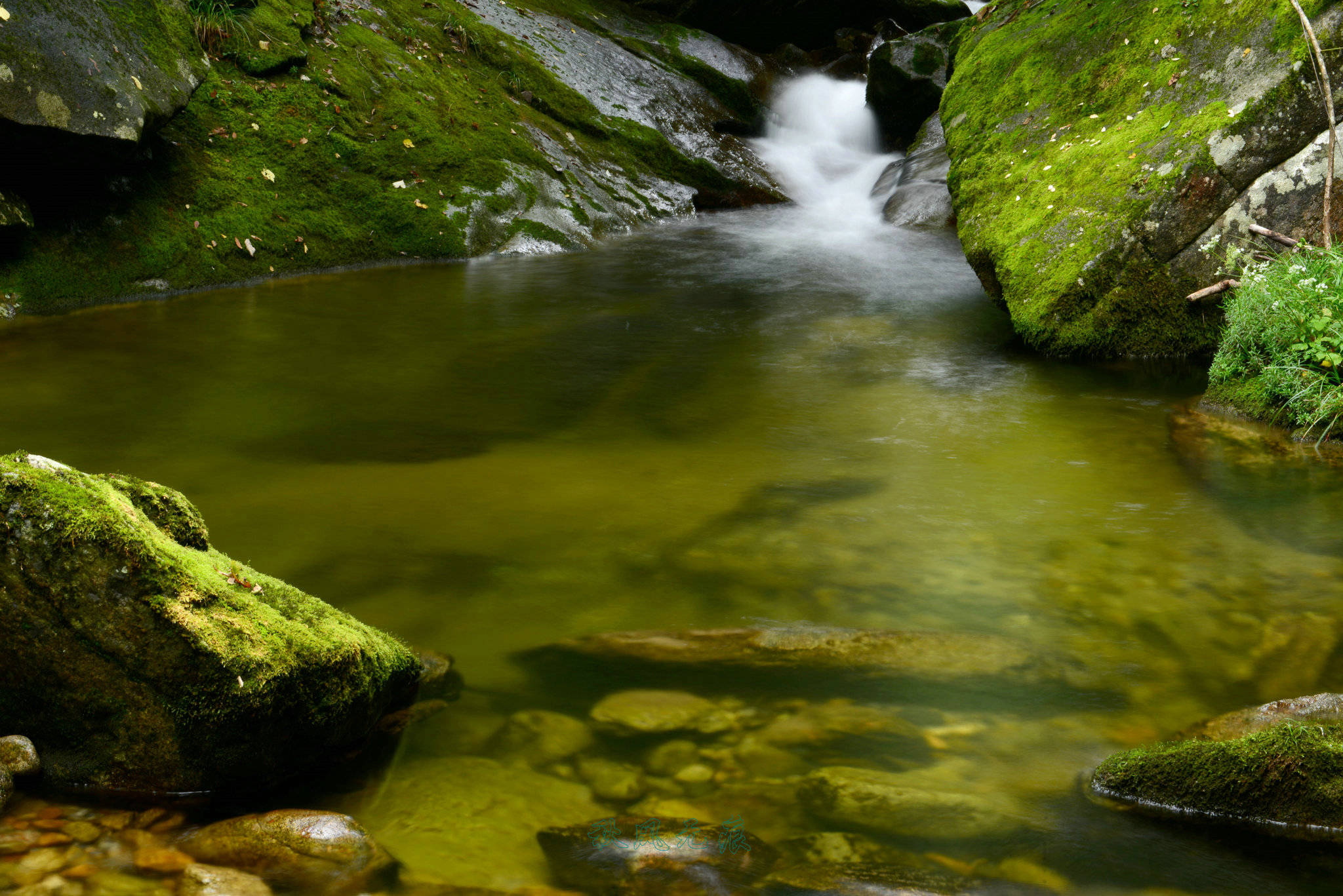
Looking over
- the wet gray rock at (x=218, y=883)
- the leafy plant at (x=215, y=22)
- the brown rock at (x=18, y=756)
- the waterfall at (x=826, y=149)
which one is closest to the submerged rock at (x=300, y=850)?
the wet gray rock at (x=218, y=883)

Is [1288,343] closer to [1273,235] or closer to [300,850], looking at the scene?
[1273,235]

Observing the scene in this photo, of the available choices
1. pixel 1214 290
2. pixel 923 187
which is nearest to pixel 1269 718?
pixel 1214 290

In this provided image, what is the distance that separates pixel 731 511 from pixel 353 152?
943 centimetres

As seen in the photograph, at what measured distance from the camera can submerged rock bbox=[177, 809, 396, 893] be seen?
8.60 ft

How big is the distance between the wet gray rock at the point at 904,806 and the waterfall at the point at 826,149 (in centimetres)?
1420

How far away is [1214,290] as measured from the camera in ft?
25.1

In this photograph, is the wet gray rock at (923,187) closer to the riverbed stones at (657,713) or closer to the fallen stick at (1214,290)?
the fallen stick at (1214,290)

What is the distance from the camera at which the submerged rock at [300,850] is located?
2621mm

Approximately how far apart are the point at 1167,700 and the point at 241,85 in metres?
12.4

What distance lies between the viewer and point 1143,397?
24.0 feet

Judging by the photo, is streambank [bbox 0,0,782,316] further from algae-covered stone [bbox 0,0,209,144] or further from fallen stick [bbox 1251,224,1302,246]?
fallen stick [bbox 1251,224,1302,246]

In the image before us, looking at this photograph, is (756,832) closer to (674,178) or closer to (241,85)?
(241,85)

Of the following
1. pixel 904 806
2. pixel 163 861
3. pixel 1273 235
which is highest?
pixel 1273 235

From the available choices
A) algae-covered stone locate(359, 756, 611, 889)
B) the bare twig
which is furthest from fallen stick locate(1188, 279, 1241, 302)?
algae-covered stone locate(359, 756, 611, 889)
